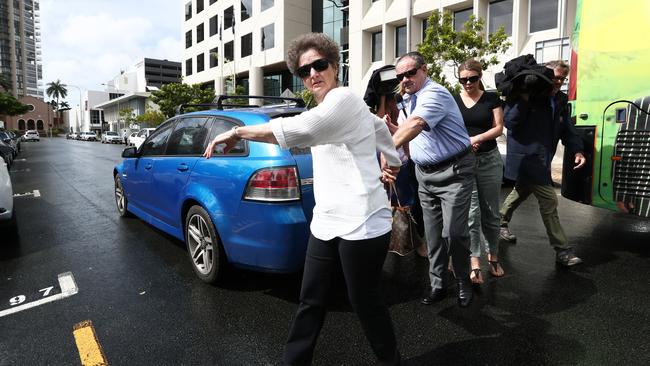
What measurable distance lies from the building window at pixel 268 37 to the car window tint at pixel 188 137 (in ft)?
107

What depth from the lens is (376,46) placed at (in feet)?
87.6

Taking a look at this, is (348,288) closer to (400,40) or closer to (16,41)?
(400,40)

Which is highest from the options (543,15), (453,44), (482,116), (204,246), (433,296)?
(543,15)

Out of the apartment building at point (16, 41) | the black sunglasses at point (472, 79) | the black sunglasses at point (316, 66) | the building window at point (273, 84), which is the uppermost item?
the apartment building at point (16, 41)

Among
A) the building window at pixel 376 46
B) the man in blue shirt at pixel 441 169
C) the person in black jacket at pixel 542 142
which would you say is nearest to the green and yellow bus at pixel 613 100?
the person in black jacket at pixel 542 142

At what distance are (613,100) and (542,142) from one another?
3.02 feet

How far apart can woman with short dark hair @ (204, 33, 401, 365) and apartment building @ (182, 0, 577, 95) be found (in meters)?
11.6

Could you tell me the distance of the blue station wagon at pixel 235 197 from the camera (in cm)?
317

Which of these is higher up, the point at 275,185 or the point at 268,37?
the point at 268,37

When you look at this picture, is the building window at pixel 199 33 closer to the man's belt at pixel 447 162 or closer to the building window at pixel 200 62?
the building window at pixel 200 62

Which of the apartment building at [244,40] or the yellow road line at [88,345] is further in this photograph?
the apartment building at [244,40]

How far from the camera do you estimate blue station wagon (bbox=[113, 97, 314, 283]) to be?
10.4 feet

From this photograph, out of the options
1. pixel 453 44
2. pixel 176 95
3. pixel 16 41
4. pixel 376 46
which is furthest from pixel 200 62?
pixel 16 41

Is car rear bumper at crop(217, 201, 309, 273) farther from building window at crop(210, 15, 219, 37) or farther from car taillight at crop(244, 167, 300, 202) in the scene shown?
building window at crop(210, 15, 219, 37)
